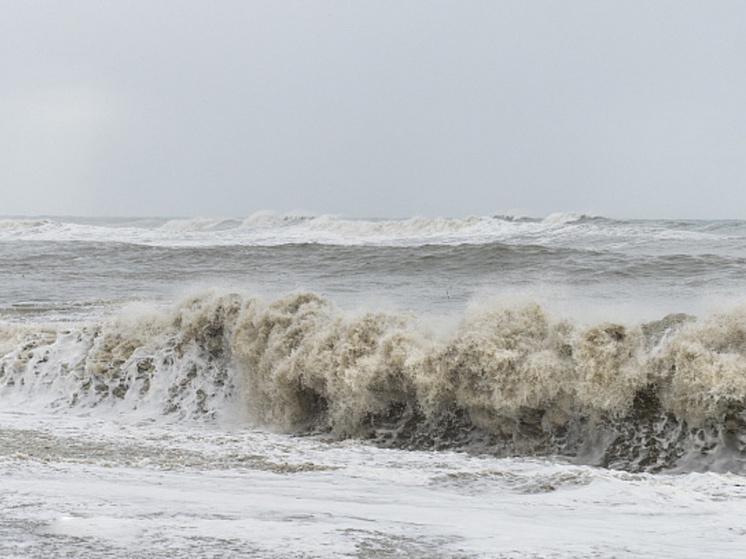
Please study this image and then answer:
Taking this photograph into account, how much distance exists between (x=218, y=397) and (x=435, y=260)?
13264 millimetres

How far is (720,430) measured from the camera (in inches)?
235

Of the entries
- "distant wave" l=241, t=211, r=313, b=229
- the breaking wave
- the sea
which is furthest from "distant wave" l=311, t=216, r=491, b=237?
the breaking wave

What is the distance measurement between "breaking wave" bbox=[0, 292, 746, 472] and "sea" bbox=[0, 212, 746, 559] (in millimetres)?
19

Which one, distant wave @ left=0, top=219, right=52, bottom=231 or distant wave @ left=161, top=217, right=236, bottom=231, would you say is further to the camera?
distant wave @ left=161, top=217, right=236, bottom=231

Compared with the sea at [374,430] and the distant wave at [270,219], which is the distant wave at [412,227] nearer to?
the distant wave at [270,219]

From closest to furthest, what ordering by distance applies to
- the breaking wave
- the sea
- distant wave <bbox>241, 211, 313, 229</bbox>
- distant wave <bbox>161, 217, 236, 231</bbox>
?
the sea
the breaking wave
distant wave <bbox>241, 211, 313, 229</bbox>
distant wave <bbox>161, 217, 236, 231</bbox>

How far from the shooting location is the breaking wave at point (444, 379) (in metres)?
6.18

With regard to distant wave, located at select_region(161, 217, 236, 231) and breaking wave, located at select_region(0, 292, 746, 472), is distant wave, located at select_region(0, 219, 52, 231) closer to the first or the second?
distant wave, located at select_region(161, 217, 236, 231)

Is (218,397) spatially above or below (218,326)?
below

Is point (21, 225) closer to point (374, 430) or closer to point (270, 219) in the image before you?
point (270, 219)

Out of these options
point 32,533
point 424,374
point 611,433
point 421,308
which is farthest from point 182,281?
point 32,533

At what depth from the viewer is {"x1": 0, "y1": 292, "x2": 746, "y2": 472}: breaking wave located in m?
6.18

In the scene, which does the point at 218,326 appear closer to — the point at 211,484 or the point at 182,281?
the point at 211,484

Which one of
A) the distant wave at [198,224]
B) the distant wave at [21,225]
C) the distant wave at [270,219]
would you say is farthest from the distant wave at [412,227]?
the distant wave at [21,225]
